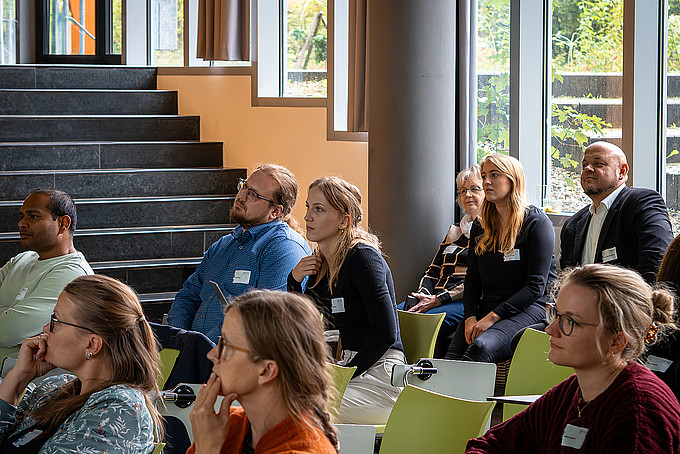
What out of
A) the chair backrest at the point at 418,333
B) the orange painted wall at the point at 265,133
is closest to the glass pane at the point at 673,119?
the chair backrest at the point at 418,333

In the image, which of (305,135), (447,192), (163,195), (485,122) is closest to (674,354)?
(447,192)

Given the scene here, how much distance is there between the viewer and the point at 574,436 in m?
2.01

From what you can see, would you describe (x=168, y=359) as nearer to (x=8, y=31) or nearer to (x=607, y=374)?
(x=607, y=374)

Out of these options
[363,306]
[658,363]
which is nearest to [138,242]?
[363,306]

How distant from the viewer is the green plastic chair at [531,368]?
2.96m

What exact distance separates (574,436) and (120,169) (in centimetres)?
553

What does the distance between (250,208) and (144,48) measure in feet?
17.9

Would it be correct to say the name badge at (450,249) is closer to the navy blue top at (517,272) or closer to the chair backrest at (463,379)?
the navy blue top at (517,272)

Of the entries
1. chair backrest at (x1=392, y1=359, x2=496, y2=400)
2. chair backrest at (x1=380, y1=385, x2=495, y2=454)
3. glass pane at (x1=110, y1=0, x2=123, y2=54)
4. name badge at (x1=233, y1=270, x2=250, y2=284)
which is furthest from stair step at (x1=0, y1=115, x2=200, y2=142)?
chair backrest at (x1=380, y1=385, x2=495, y2=454)

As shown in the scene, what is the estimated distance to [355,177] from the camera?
241 inches

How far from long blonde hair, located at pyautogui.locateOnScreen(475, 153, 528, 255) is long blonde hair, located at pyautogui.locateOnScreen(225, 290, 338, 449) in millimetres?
2941

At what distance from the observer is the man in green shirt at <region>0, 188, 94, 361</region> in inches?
144

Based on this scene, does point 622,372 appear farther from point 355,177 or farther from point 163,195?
point 163,195

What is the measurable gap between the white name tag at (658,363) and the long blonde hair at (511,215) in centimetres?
192
